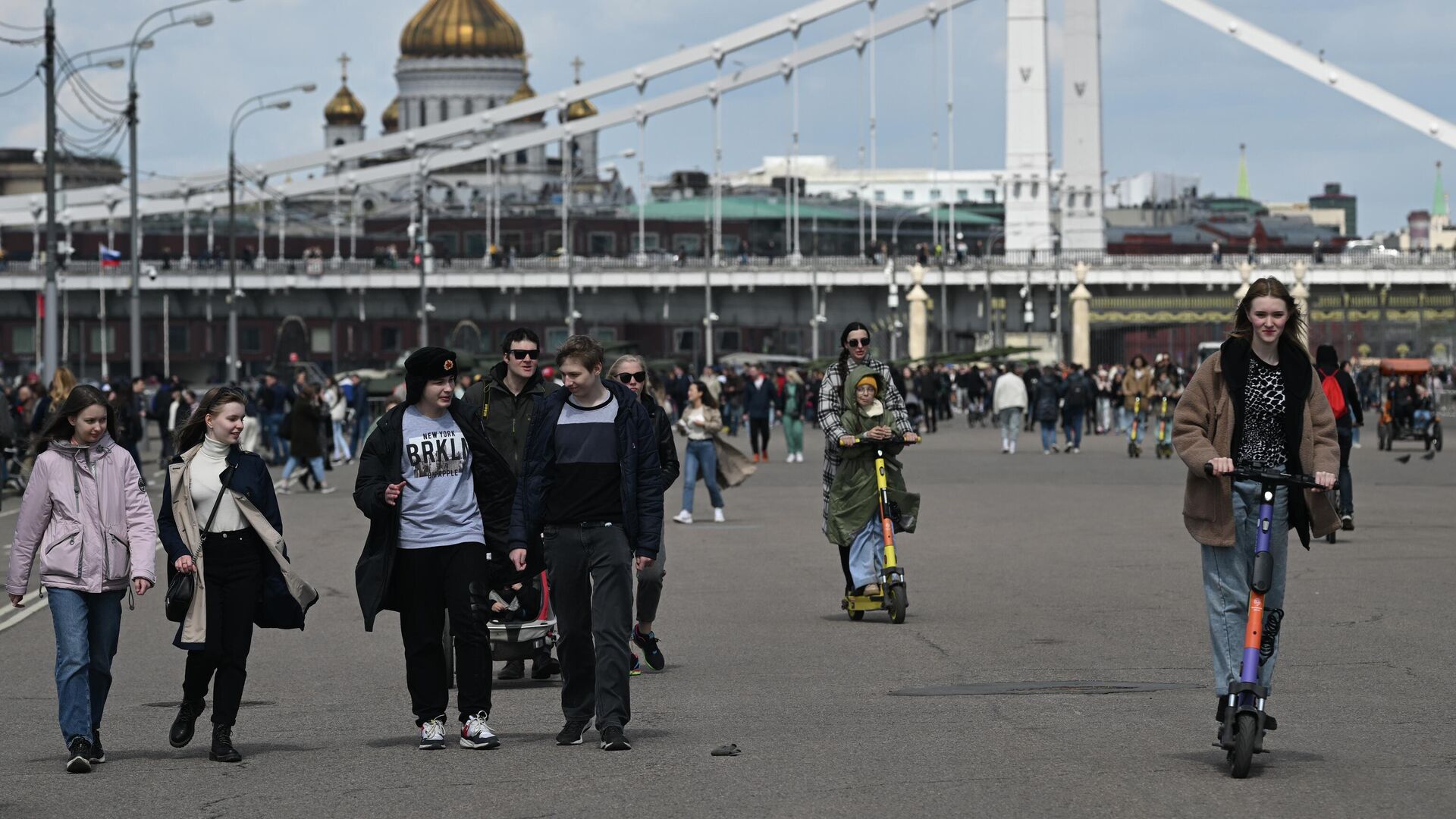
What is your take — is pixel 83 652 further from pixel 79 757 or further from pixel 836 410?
pixel 836 410

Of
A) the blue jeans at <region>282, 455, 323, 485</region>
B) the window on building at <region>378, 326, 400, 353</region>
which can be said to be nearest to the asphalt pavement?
the blue jeans at <region>282, 455, 323, 485</region>

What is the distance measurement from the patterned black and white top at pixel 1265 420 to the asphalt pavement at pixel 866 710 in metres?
1.10

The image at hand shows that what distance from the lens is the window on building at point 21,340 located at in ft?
368

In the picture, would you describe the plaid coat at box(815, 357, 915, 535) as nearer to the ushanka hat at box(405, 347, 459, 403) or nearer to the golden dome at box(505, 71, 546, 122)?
the ushanka hat at box(405, 347, 459, 403)

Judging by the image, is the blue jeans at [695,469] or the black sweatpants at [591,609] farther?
the blue jeans at [695,469]

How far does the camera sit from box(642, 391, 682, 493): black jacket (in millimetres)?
9852

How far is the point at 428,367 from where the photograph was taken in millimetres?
9227

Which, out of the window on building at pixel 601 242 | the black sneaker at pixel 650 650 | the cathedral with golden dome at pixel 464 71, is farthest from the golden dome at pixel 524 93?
the black sneaker at pixel 650 650

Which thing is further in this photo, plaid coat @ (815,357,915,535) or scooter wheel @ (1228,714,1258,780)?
plaid coat @ (815,357,915,535)

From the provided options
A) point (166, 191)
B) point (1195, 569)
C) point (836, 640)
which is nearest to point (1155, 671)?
point (836, 640)

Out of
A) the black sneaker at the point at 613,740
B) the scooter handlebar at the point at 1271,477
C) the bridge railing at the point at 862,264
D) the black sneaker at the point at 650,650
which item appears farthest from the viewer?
the bridge railing at the point at 862,264

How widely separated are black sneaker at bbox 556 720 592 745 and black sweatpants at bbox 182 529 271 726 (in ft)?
4.14

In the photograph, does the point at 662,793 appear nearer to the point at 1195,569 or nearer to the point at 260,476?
the point at 260,476

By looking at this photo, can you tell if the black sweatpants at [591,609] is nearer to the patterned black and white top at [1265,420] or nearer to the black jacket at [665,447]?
the black jacket at [665,447]
